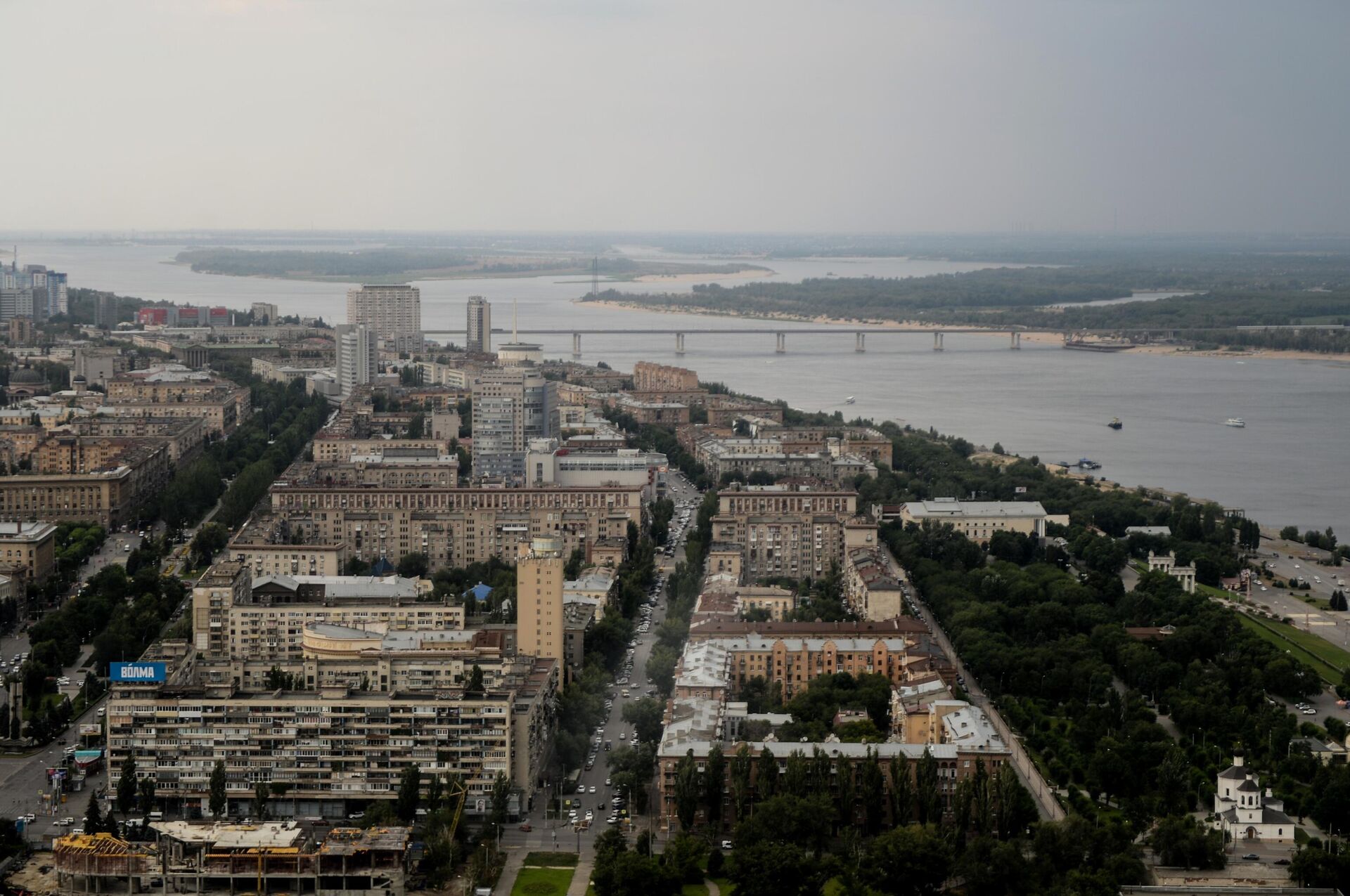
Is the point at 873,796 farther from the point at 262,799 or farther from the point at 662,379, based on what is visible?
the point at 662,379

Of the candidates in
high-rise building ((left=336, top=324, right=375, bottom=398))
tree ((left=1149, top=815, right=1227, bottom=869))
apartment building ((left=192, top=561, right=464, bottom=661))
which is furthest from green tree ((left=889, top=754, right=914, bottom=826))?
high-rise building ((left=336, top=324, right=375, bottom=398))

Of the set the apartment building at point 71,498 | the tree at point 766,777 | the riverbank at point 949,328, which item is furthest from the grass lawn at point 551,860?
the riverbank at point 949,328

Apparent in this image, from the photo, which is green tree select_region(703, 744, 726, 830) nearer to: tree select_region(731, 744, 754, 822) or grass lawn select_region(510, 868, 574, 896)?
tree select_region(731, 744, 754, 822)

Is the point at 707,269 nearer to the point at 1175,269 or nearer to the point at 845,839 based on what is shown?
the point at 1175,269

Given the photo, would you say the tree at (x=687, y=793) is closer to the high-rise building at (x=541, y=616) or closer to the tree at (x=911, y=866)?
the tree at (x=911, y=866)

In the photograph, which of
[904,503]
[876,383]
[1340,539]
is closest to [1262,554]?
[1340,539]

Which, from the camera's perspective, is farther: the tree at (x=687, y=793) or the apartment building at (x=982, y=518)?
the apartment building at (x=982, y=518)
